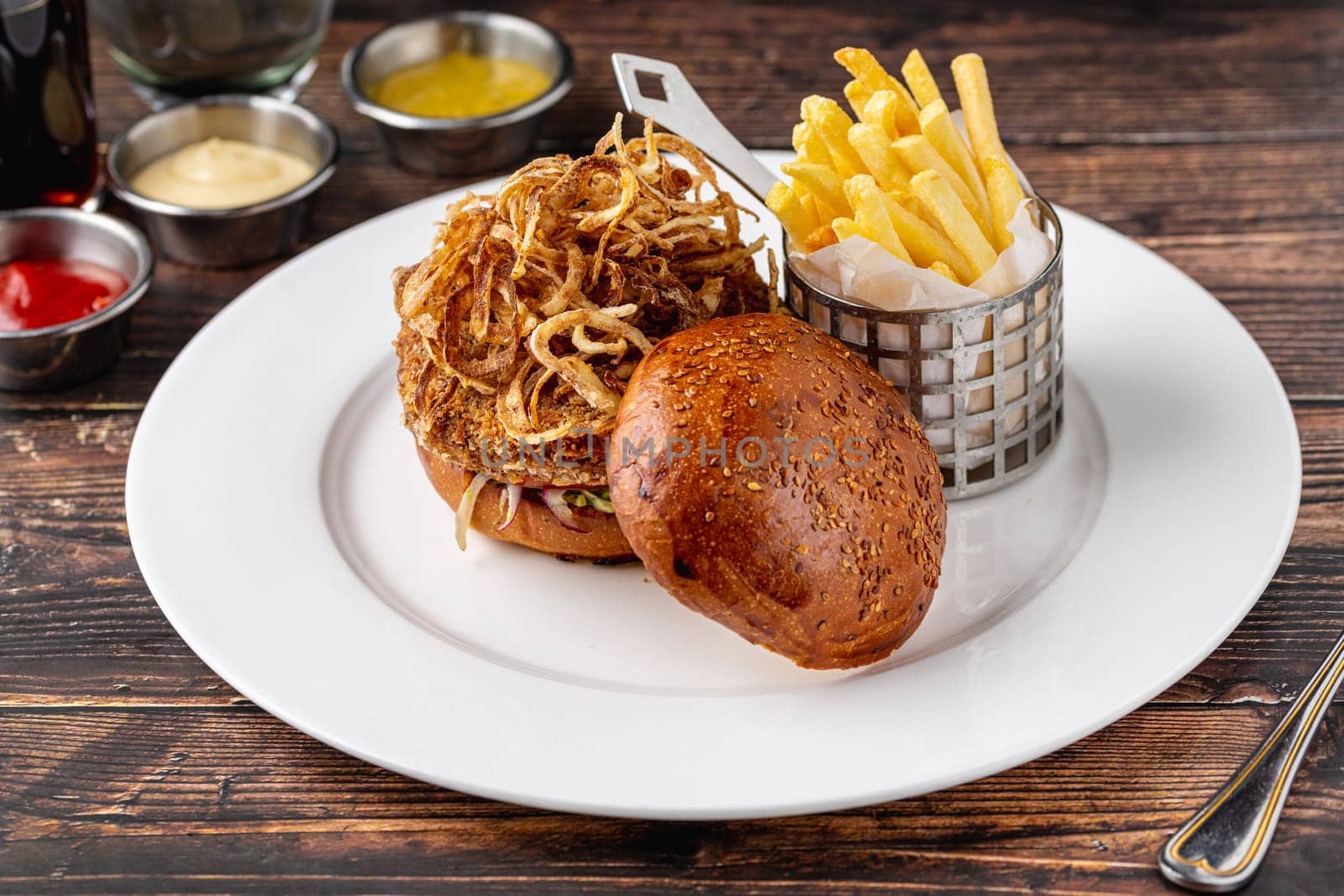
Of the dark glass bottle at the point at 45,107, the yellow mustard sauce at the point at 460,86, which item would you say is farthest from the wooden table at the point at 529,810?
the dark glass bottle at the point at 45,107

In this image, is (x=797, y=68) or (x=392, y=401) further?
(x=797, y=68)

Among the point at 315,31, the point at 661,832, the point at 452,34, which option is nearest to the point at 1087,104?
the point at 452,34

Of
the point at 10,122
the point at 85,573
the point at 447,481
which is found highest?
the point at 10,122

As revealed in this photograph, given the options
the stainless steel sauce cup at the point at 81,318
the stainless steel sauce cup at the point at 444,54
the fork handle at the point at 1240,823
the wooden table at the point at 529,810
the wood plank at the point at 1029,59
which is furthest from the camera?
the wood plank at the point at 1029,59

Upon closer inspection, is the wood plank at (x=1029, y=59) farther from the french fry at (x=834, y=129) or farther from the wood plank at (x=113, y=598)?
the french fry at (x=834, y=129)

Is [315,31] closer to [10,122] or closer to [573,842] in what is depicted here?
[10,122]

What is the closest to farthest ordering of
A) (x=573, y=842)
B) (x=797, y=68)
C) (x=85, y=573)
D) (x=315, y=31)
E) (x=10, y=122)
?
(x=573, y=842), (x=85, y=573), (x=10, y=122), (x=315, y=31), (x=797, y=68)

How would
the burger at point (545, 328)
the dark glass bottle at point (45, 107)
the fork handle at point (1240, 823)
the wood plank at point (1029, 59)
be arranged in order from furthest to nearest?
1. the wood plank at point (1029, 59)
2. the dark glass bottle at point (45, 107)
3. the burger at point (545, 328)
4. the fork handle at point (1240, 823)
